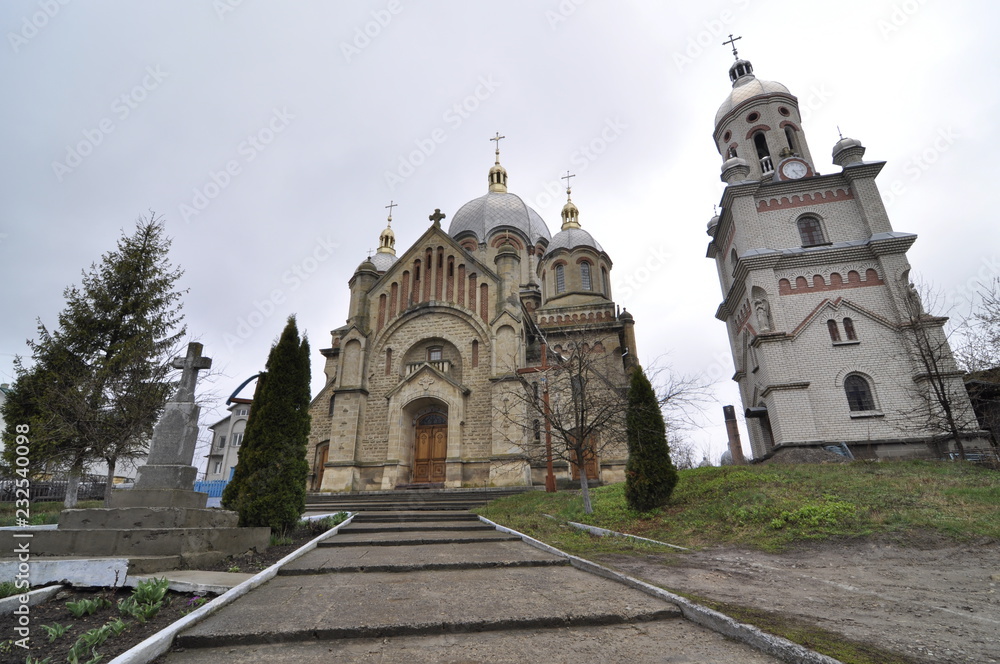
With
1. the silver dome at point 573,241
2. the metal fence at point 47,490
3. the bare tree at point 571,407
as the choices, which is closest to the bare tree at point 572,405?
the bare tree at point 571,407

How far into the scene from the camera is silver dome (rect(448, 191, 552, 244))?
31.8 m

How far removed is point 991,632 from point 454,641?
4137 millimetres

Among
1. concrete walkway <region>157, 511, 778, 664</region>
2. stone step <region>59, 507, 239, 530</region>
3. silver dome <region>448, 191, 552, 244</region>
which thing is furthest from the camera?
silver dome <region>448, 191, 552, 244</region>

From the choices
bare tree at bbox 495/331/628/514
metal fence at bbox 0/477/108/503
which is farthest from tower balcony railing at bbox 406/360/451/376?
metal fence at bbox 0/477/108/503

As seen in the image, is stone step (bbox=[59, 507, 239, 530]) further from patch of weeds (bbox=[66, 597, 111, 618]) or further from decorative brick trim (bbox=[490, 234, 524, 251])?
decorative brick trim (bbox=[490, 234, 524, 251])

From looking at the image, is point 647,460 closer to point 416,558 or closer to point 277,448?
point 416,558

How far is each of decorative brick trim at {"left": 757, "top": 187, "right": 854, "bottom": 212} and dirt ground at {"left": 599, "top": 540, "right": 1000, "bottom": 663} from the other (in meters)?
18.7

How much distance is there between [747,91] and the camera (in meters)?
26.6

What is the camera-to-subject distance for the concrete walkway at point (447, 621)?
3.11m

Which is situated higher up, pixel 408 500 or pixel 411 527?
pixel 408 500

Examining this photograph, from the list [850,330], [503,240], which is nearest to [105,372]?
[503,240]

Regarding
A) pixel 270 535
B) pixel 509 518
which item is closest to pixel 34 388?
pixel 270 535

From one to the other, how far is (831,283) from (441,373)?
17.6 meters

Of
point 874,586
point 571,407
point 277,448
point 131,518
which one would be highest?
point 571,407
